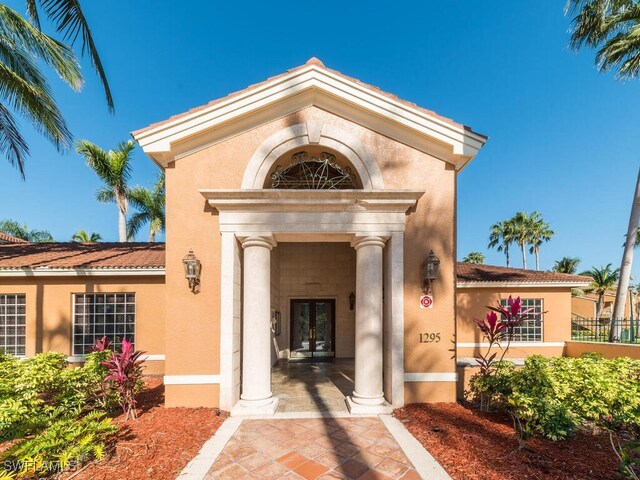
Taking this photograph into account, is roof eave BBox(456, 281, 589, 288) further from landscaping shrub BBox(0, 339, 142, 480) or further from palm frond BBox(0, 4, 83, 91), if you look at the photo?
palm frond BBox(0, 4, 83, 91)

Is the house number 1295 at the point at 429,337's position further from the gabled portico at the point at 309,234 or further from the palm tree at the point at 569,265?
the palm tree at the point at 569,265

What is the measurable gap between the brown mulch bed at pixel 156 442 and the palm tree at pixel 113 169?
17.4m

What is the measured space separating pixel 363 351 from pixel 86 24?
10.8 meters

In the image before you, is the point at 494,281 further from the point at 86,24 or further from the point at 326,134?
the point at 86,24

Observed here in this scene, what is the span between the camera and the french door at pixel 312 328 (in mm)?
13664

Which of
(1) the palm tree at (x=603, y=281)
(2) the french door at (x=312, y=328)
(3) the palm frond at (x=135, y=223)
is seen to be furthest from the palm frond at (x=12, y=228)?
(1) the palm tree at (x=603, y=281)

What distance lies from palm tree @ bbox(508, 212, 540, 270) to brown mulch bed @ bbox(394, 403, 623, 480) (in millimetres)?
44364

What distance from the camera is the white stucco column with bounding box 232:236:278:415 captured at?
21.5 ft

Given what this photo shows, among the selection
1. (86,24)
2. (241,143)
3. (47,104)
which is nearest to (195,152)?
(241,143)

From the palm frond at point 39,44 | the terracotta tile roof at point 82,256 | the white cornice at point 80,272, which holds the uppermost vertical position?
the palm frond at point 39,44

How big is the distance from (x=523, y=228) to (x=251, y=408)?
47.5 meters

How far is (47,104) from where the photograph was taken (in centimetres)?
982

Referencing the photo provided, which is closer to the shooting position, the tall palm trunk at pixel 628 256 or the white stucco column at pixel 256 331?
the white stucco column at pixel 256 331

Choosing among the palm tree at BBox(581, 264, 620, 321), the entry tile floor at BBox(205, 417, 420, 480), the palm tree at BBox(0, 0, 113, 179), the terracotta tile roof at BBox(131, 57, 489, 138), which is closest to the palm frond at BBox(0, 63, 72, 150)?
the palm tree at BBox(0, 0, 113, 179)
